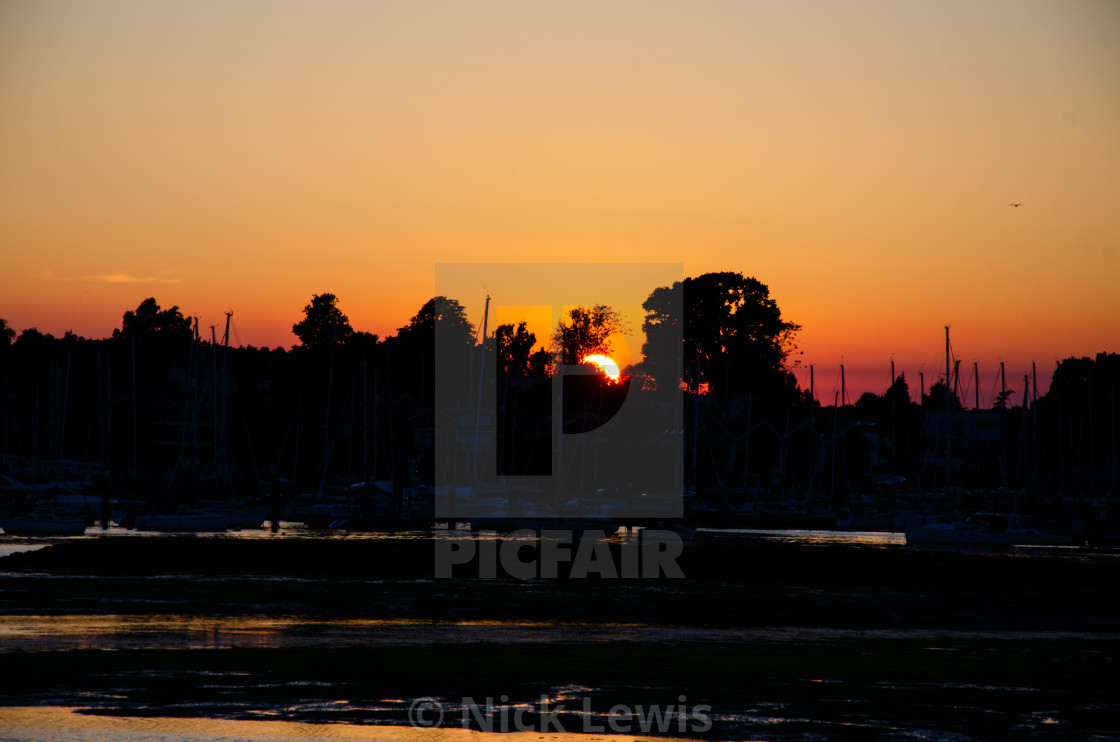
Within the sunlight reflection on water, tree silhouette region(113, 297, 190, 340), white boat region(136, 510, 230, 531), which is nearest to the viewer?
the sunlight reflection on water

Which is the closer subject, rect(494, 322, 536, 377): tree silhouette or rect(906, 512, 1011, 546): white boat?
rect(906, 512, 1011, 546): white boat

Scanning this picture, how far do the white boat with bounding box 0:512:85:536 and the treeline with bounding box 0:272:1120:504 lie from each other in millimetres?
22380

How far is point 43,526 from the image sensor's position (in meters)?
69.4

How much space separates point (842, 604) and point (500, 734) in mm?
24220

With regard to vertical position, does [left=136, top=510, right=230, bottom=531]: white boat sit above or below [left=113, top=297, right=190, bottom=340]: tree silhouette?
below

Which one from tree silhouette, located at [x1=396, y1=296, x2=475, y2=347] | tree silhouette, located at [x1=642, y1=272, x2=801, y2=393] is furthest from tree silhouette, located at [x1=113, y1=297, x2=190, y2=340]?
tree silhouette, located at [x1=642, y1=272, x2=801, y2=393]

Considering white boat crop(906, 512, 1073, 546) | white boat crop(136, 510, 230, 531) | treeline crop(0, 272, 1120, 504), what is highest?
treeline crop(0, 272, 1120, 504)

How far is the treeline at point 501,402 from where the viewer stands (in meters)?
108

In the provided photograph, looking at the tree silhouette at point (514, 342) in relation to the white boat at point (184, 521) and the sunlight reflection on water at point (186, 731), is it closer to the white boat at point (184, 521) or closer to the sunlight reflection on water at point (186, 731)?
the white boat at point (184, 521)

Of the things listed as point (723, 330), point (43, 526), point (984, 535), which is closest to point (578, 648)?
point (43, 526)

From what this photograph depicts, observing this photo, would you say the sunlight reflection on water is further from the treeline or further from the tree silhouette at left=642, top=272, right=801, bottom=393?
the tree silhouette at left=642, top=272, right=801, bottom=393

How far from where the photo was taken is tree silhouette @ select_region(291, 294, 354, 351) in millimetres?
163500

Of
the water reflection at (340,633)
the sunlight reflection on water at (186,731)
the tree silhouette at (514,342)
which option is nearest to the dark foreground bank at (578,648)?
the water reflection at (340,633)

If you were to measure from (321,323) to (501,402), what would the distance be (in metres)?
61.9
